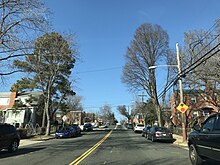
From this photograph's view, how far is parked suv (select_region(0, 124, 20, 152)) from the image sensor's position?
14.7 metres

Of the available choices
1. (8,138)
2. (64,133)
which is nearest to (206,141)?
(8,138)

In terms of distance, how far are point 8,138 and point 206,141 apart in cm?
1155

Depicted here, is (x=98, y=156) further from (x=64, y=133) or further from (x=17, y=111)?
(x=17, y=111)

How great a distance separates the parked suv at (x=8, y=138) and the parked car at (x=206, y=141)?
10353mm

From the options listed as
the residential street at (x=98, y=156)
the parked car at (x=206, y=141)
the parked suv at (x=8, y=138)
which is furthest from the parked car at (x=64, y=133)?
the parked car at (x=206, y=141)

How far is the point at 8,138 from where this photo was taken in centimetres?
1527

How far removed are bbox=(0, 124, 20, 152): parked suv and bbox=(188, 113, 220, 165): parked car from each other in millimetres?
10353

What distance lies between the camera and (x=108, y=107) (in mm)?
163000

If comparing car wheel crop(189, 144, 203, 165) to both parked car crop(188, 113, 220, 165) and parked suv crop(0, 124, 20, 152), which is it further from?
parked suv crop(0, 124, 20, 152)

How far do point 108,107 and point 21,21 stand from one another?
483 feet

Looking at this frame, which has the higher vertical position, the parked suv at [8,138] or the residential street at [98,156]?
the parked suv at [8,138]

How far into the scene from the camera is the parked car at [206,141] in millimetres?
7552

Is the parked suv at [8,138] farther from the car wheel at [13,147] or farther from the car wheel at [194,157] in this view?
the car wheel at [194,157]

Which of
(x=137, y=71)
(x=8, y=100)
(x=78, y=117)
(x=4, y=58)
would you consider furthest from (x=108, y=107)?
(x=4, y=58)
